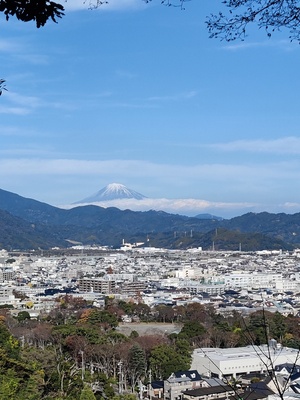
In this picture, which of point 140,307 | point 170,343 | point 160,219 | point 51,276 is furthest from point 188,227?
point 170,343

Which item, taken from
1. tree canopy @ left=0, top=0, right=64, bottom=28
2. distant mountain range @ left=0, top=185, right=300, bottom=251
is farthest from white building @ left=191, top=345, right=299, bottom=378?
distant mountain range @ left=0, top=185, right=300, bottom=251

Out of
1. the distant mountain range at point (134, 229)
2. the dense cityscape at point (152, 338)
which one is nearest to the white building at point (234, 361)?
the dense cityscape at point (152, 338)

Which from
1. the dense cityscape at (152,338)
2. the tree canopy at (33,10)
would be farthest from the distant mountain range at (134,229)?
the tree canopy at (33,10)

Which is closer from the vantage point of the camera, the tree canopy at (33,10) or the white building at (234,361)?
the tree canopy at (33,10)

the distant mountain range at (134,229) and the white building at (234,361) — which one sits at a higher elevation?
the distant mountain range at (134,229)

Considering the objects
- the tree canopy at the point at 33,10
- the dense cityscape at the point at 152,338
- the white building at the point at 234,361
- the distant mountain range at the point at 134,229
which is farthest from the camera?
the distant mountain range at the point at 134,229

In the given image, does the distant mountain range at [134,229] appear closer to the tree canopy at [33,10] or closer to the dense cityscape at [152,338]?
the dense cityscape at [152,338]

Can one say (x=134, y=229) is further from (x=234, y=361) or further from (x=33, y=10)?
(x=33, y=10)

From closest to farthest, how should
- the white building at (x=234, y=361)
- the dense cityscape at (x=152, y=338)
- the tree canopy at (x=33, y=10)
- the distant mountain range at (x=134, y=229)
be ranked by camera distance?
the tree canopy at (x=33, y=10), the dense cityscape at (x=152, y=338), the white building at (x=234, y=361), the distant mountain range at (x=134, y=229)

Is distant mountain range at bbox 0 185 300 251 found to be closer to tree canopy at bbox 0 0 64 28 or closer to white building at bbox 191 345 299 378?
white building at bbox 191 345 299 378
